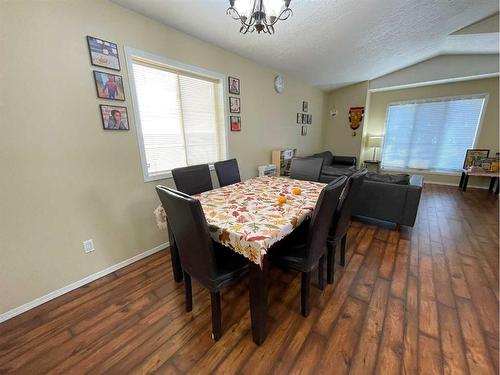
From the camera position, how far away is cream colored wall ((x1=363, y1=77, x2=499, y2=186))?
169 inches

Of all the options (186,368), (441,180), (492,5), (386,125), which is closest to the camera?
(186,368)

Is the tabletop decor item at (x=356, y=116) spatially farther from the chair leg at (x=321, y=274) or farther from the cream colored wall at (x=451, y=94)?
the chair leg at (x=321, y=274)

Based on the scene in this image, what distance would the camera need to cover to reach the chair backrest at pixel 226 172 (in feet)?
7.82

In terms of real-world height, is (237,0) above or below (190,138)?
above

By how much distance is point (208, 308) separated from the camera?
1572mm

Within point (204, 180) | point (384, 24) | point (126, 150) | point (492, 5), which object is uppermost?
point (492, 5)

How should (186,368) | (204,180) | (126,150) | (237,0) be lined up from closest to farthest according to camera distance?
1. (186,368)
2. (237,0)
3. (126,150)
4. (204,180)

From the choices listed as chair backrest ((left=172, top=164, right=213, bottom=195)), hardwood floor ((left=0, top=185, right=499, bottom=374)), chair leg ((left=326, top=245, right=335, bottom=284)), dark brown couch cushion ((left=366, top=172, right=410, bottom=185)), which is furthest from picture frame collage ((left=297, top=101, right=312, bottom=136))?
chair leg ((left=326, top=245, right=335, bottom=284))

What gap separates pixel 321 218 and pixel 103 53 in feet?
7.31

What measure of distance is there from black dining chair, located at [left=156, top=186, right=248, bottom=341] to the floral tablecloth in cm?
16

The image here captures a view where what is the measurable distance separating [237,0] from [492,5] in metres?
3.58

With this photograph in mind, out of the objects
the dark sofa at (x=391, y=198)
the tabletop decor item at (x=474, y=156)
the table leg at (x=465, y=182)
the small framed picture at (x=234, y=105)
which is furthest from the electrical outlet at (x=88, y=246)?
the tabletop decor item at (x=474, y=156)

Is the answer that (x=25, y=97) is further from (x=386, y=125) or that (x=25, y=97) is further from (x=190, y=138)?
(x=386, y=125)

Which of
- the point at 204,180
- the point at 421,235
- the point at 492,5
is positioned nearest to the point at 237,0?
the point at 204,180
